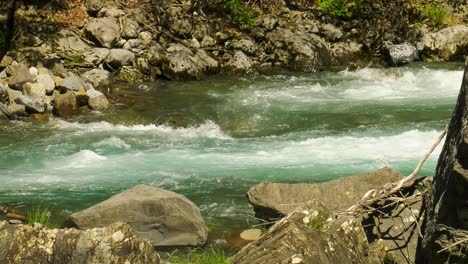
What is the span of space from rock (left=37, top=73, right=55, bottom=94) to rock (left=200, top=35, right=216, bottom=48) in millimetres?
5118

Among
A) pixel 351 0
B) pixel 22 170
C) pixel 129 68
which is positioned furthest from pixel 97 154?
pixel 351 0

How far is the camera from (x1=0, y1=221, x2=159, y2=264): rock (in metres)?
3.94

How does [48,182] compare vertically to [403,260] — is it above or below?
below

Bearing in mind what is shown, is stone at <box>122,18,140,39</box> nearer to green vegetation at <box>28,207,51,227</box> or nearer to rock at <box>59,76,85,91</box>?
rock at <box>59,76,85,91</box>

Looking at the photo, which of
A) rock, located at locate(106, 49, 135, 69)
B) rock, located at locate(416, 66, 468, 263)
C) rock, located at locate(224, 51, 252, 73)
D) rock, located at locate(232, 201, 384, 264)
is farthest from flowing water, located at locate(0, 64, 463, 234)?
rock, located at locate(416, 66, 468, 263)

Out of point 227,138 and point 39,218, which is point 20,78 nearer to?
point 227,138

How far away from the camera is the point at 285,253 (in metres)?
3.84

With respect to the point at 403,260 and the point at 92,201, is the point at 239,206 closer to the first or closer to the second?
the point at 92,201

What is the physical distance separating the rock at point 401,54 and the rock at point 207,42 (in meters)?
4.75

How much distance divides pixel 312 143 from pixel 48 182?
4333mm

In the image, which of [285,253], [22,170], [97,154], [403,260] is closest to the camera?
[285,253]

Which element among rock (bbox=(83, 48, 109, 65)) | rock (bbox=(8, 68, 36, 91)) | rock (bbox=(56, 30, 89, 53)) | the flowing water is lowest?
the flowing water

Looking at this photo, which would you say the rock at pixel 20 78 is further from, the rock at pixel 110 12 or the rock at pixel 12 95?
the rock at pixel 110 12

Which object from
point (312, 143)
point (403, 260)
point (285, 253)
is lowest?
point (312, 143)
